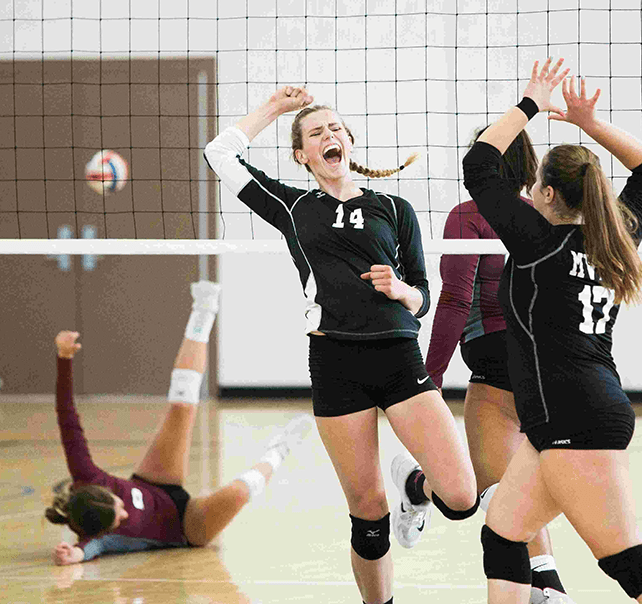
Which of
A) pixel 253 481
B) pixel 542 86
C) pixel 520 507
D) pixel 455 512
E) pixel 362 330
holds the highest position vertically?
pixel 542 86

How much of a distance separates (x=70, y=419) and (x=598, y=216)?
2.53 meters

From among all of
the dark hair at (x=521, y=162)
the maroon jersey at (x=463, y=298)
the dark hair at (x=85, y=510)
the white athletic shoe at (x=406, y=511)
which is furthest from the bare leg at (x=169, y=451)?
the dark hair at (x=521, y=162)

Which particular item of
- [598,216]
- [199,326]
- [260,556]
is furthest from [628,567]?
[199,326]

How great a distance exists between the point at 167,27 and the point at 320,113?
5.87 meters

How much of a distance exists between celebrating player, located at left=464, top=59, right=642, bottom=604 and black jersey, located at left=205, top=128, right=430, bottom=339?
18.6 inches

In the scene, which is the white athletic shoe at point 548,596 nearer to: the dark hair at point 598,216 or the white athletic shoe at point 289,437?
the dark hair at point 598,216

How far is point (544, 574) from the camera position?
9.51 feet

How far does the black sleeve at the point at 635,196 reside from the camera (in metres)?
2.44

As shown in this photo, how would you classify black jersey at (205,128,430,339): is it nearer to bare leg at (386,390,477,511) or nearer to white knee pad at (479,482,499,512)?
bare leg at (386,390,477,511)

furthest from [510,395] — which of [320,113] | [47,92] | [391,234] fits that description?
[47,92]

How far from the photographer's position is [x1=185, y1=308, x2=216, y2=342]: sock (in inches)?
182

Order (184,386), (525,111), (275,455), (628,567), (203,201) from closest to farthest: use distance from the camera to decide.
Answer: (628,567), (525,111), (184,386), (275,455), (203,201)

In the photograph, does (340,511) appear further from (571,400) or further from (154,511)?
A: (571,400)

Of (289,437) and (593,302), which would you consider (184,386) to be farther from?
(593,302)
